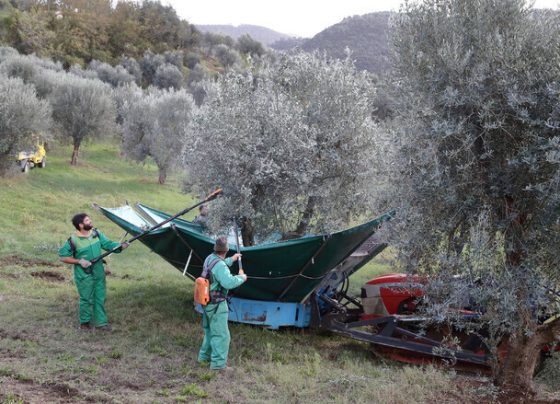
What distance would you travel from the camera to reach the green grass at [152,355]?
568 cm

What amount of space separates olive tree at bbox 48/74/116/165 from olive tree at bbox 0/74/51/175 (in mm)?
4799

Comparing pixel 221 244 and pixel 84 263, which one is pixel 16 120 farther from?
pixel 221 244

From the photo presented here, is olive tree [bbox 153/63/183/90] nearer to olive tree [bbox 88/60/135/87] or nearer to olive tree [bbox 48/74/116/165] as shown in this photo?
olive tree [bbox 88/60/135/87]

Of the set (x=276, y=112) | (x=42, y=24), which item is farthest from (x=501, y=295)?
(x=42, y=24)

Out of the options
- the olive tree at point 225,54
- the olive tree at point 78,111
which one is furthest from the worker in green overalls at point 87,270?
the olive tree at point 225,54

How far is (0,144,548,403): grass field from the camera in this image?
5.66 metres

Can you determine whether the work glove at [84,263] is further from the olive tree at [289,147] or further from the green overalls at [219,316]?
the green overalls at [219,316]

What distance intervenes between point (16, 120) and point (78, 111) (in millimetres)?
6892

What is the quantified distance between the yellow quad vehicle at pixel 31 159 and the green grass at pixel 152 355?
356 inches

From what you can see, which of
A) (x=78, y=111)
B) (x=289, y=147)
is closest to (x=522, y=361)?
(x=289, y=147)

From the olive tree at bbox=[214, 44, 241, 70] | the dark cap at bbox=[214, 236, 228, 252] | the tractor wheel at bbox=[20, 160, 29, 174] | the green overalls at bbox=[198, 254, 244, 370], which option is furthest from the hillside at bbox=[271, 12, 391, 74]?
the green overalls at bbox=[198, 254, 244, 370]

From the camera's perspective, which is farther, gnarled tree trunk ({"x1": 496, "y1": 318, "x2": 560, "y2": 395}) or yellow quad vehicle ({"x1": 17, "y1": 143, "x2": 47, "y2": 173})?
yellow quad vehicle ({"x1": 17, "y1": 143, "x2": 47, "y2": 173})

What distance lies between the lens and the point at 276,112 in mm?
8117

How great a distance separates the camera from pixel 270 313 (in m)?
8.19
